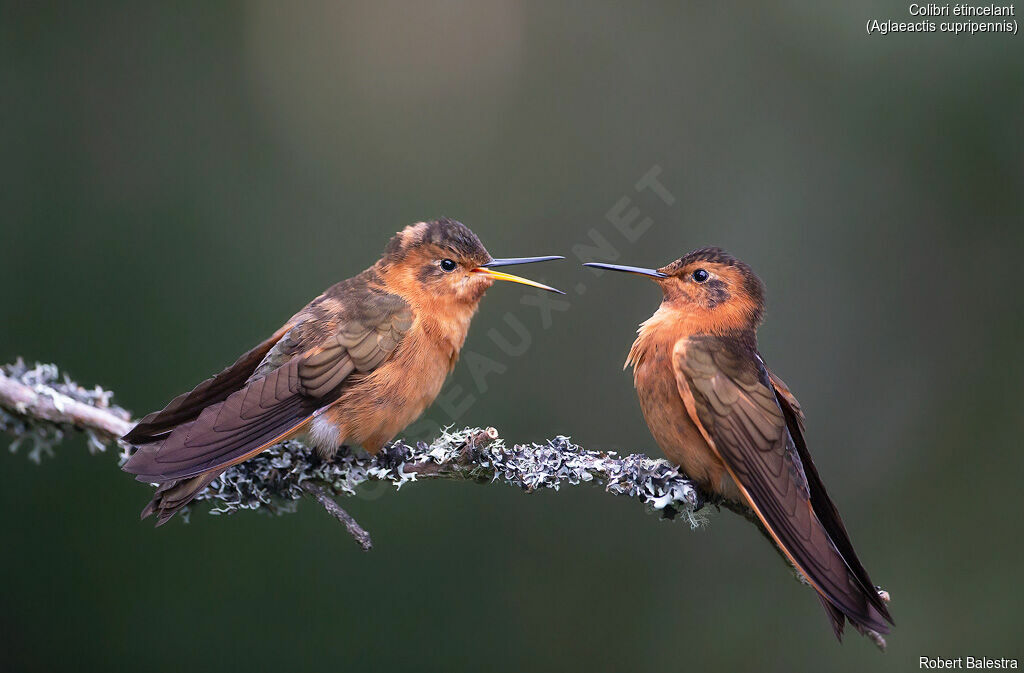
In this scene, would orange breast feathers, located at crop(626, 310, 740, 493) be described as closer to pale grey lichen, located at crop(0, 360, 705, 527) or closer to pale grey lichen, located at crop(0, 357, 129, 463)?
pale grey lichen, located at crop(0, 360, 705, 527)

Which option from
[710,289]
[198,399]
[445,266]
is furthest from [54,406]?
[710,289]

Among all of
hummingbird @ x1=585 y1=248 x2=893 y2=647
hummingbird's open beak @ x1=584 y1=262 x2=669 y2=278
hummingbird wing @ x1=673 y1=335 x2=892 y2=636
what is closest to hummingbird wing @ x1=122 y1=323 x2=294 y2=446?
hummingbird's open beak @ x1=584 y1=262 x2=669 y2=278

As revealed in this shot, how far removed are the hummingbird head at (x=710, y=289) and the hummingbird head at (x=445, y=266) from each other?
515mm

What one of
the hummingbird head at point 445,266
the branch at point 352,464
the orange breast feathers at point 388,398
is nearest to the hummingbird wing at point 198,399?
the branch at point 352,464

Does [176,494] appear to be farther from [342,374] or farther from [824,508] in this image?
[824,508]

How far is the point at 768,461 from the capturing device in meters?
2.57

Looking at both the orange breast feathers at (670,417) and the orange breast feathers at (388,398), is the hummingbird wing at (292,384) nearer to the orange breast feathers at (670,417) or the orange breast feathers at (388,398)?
the orange breast feathers at (388,398)

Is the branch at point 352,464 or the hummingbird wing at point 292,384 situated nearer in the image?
the hummingbird wing at point 292,384

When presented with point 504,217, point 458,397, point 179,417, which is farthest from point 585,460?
point 504,217

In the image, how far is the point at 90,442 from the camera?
293cm

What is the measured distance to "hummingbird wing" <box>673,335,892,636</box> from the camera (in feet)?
7.59

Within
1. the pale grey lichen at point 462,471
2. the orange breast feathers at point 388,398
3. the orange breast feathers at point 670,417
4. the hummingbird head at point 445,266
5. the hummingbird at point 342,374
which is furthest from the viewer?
the hummingbird head at point 445,266

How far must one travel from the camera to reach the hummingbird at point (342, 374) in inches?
95.2

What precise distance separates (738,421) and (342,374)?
125 centimetres
